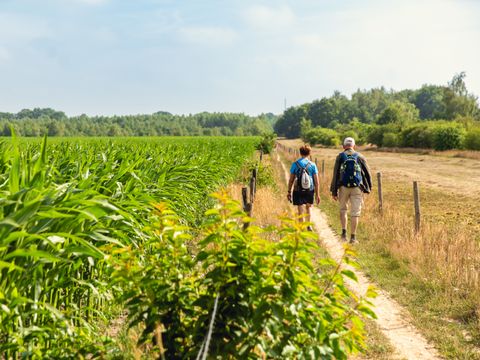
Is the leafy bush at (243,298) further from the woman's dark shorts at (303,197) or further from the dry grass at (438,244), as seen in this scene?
the woman's dark shorts at (303,197)

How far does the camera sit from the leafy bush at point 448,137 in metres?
48.6

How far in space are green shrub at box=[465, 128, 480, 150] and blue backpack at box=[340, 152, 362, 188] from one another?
42.1 meters

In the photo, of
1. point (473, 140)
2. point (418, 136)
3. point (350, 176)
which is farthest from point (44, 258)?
point (418, 136)

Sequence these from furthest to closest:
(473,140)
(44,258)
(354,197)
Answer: (473,140) < (354,197) < (44,258)

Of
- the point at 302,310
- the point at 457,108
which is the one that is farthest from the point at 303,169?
the point at 457,108

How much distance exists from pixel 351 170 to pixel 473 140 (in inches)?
1700

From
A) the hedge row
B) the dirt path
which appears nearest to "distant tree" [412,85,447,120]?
the hedge row

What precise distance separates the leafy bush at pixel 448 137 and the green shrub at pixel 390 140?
390 inches

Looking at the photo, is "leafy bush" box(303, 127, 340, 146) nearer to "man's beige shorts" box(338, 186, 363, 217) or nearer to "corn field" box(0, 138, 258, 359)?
"man's beige shorts" box(338, 186, 363, 217)

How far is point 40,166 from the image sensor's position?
330cm

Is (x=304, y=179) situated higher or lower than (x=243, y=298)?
higher

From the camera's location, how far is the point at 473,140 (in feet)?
151

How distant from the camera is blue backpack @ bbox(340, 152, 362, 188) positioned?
9000mm

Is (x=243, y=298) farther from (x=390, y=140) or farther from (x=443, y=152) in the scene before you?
(x=390, y=140)
